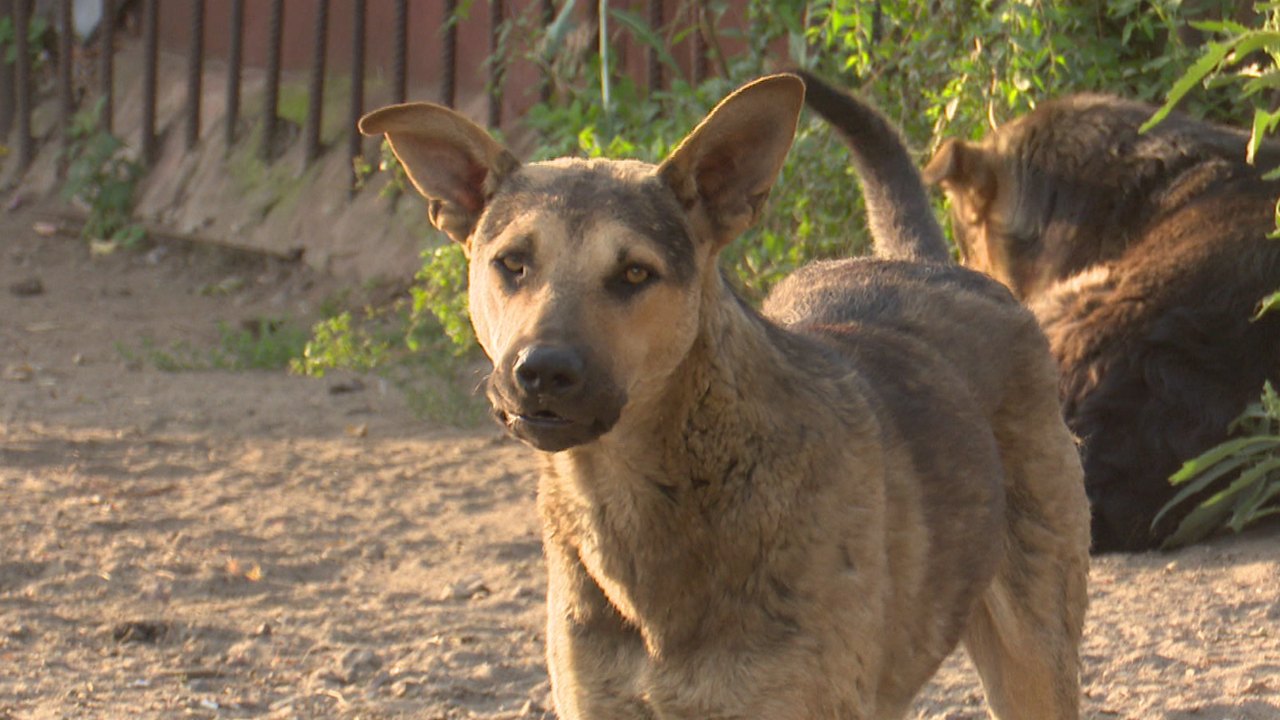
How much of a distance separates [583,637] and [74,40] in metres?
10.8

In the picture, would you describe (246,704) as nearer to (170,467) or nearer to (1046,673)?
(1046,673)

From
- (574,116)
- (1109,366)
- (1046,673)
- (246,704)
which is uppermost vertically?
(574,116)

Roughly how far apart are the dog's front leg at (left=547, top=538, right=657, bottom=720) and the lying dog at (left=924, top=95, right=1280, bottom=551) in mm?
3004

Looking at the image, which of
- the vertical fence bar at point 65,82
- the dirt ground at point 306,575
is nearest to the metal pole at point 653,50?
the dirt ground at point 306,575

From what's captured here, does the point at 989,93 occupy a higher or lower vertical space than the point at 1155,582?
higher

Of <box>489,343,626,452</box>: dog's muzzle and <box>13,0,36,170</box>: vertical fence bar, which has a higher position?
<box>13,0,36,170</box>: vertical fence bar

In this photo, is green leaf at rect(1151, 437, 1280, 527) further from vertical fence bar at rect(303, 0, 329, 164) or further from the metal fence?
vertical fence bar at rect(303, 0, 329, 164)

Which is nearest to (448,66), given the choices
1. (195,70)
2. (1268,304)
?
(195,70)

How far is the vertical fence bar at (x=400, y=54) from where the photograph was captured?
10633 millimetres

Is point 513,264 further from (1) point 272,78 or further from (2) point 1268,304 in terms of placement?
(1) point 272,78

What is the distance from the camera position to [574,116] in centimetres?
849

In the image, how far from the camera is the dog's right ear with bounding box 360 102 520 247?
12.8 feet

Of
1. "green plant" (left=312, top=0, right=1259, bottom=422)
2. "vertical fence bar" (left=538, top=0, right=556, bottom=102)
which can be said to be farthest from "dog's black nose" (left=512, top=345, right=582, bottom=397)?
"vertical fence bar" (left=538, top=0, right=556, bottom=102)

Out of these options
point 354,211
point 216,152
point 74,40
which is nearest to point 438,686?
point 354,211
